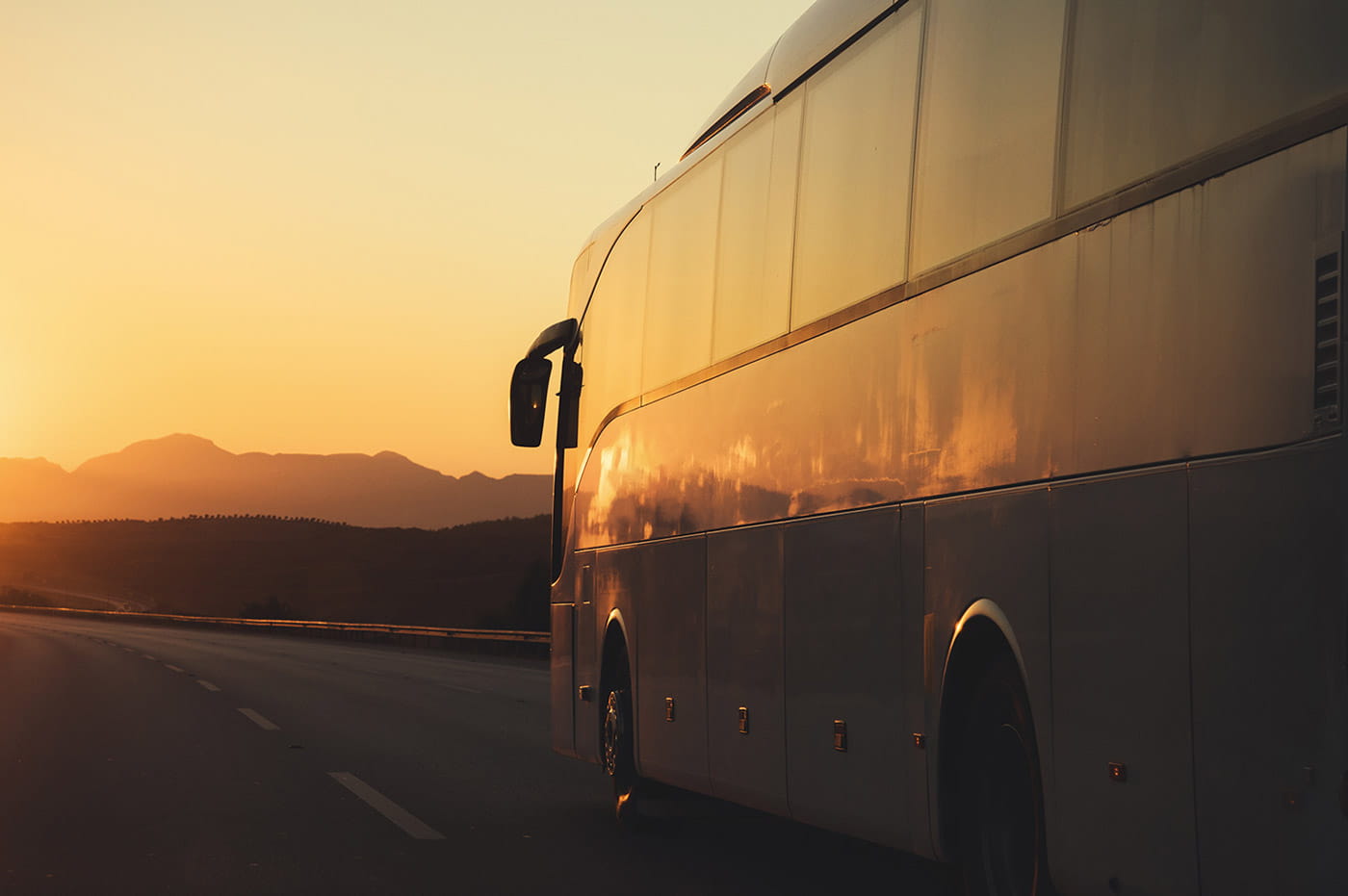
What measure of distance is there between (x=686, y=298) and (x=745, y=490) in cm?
167

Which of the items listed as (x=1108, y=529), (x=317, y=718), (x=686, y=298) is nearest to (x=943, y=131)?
(x=1108, y=529)

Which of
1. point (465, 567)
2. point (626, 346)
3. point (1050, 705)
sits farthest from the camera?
point (465, 567)

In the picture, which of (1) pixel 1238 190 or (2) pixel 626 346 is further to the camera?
(2) pixel 626 346

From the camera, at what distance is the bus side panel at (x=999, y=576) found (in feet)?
18.8

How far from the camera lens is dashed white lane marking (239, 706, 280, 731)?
18.4 m

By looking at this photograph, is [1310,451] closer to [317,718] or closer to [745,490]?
[745,490]

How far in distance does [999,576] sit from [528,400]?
770 cm

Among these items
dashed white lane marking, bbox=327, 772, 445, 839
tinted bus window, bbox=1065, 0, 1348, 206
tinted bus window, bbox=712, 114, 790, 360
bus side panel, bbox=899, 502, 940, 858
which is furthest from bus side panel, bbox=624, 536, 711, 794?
tinted bus window, bbox=1065, 0, 1348, 206

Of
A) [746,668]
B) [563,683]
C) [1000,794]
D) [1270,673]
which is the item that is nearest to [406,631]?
[563,683]

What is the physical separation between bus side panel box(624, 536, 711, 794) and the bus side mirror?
266cm

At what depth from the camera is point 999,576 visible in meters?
6.07

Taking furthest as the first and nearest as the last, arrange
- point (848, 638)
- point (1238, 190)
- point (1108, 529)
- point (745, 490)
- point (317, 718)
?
point (317, 718)
point (745, 490)
point (848, 638)
point (1108, 529)
point (1238, 190)

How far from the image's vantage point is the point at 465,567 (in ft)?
580

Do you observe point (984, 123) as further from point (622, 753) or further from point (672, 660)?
point (622, 753)
